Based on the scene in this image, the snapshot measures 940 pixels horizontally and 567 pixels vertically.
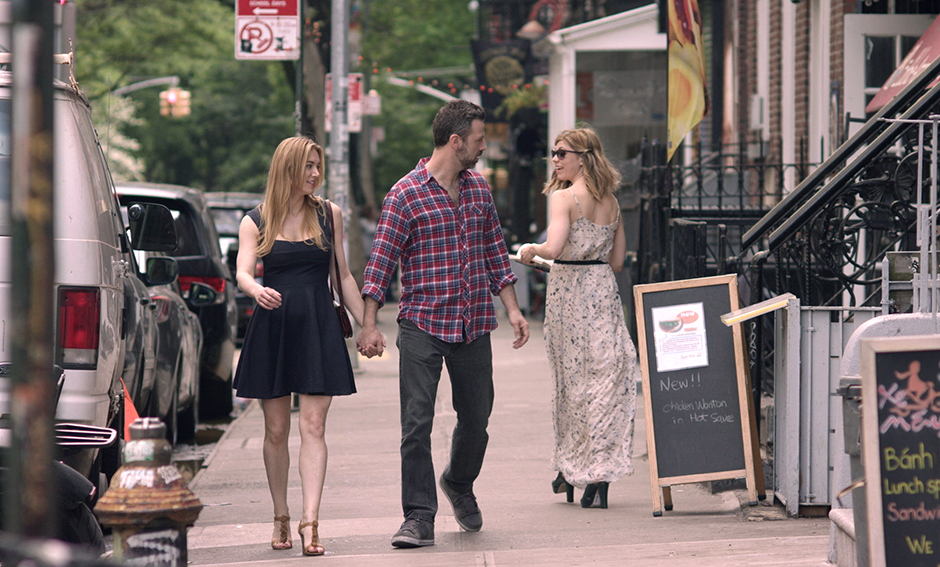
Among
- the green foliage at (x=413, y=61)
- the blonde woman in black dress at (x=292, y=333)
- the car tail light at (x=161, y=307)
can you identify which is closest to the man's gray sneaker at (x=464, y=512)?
the blonde woman in black dress at (x=292, y=333)

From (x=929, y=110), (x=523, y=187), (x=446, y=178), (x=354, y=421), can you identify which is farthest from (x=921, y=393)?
(x=523, y=187)

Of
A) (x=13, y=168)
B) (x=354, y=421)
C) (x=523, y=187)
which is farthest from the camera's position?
(x=523, y=187)

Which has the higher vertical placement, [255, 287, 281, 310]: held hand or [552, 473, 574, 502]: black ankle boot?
[255, 287, 281, 310]: held hand

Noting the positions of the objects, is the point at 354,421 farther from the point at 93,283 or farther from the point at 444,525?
the point at 93,283

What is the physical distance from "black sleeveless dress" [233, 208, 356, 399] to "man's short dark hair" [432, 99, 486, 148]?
761 mm

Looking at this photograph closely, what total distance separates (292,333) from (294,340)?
3 cm

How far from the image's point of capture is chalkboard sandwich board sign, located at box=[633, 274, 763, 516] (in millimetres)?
6309

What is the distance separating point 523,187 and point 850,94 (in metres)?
15.7

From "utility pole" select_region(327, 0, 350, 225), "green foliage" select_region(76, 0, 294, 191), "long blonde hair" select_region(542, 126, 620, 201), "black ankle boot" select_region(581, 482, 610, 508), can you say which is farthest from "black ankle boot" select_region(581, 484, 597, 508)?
"green foliage" select_region(76, 0, 294, 191)

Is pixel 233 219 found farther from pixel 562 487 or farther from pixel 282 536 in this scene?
pixel 282 536

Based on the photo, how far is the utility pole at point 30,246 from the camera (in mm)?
2051

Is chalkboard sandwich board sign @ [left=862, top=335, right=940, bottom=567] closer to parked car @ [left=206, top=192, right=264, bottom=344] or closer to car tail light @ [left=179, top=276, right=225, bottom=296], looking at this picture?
car tail light @ [left=179, top=276, right=225, bottom=296]

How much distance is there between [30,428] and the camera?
2.10 meters

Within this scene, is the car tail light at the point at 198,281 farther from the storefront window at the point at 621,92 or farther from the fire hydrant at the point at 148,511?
the storefront window at the point at 621,92
